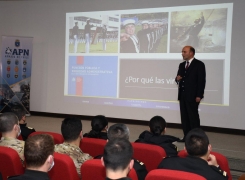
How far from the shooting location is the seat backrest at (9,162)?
6.62 ft

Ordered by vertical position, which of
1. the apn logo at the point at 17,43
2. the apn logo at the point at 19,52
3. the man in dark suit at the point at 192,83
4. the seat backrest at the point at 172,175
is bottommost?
the seat backrest at the point at 172,175

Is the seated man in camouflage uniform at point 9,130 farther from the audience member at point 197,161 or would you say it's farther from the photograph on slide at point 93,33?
the photograph on slide at point 93,33

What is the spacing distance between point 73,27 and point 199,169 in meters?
5.85

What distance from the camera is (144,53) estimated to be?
6.36 metres

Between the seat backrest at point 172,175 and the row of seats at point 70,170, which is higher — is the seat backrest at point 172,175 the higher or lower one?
the higher one

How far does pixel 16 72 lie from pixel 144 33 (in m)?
3.37

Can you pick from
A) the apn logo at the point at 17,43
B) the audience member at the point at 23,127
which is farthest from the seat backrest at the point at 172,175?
the apn logo at the point at 17,43

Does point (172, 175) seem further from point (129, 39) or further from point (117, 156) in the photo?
point (129, 39)

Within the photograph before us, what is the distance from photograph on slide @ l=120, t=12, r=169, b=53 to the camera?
6145mm

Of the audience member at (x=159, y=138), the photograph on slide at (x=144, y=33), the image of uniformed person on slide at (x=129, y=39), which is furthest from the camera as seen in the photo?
the image of uniformed person on slide at (x=129, y=39)

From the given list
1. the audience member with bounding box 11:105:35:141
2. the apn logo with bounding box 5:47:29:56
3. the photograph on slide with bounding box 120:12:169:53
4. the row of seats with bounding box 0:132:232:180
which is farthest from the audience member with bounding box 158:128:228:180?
the apn logo with bounding box 5:47:29:56

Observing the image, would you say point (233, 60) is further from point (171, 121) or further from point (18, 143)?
point (18, 143)

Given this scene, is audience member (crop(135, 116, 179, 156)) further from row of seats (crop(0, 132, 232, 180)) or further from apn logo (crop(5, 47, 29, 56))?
apn logo (crop(5, 47, 29, 56))

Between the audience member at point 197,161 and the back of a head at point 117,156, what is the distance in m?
0.52
